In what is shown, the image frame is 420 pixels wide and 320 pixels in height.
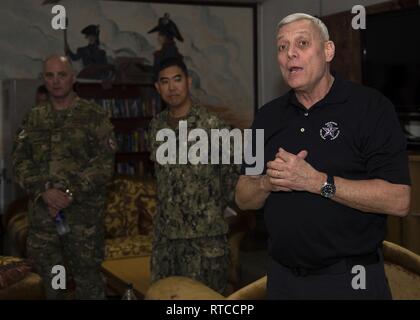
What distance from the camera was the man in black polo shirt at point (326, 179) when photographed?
1.65 metres

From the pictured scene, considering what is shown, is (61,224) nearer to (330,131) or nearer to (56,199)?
(56,199)

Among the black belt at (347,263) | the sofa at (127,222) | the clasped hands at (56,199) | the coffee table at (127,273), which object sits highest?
the clasped hands at (56,199)

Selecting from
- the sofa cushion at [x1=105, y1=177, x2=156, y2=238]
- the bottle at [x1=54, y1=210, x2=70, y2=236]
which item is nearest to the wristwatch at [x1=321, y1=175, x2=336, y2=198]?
the bottle at [x1=54, y1=210, x2=70, y2=236]

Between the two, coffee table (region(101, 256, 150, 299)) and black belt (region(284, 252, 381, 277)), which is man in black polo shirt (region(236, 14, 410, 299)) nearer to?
black belt (region(284, 252, 381, 277))

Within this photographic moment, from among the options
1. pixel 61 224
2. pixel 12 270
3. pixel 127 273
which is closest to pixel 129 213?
pixel 127 273

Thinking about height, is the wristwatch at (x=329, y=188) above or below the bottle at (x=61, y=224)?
above

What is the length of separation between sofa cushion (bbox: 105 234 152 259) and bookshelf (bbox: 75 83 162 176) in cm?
192

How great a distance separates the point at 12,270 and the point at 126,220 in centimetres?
273

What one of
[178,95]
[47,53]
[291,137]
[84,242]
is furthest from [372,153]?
[47,53]

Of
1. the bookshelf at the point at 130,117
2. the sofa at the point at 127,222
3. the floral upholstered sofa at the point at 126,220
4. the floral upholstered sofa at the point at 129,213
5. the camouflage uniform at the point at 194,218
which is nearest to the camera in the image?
the camouflage uniform at the point at 194,218

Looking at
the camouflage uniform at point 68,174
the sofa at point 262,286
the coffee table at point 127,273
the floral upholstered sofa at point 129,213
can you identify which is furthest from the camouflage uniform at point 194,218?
the floral upholstered sofa at point 129,213

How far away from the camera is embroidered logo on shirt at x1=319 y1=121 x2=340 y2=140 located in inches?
67.5

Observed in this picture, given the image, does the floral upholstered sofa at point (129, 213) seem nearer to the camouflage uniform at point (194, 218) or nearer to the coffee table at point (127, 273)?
the coffee table at point (127, 273)

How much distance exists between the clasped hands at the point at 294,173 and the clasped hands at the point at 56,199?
2.14 meters
